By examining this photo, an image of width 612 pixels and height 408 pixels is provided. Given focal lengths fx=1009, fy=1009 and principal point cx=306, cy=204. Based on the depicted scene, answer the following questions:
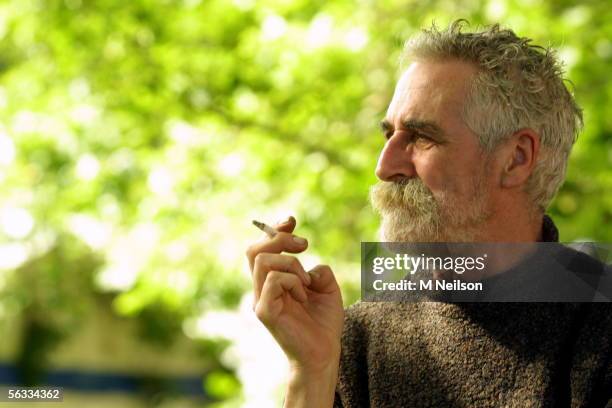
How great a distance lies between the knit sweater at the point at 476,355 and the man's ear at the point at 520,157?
0.08 meters

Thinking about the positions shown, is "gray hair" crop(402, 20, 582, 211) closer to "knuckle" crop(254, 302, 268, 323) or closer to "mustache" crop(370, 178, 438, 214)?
"mustache" crop(370, 178, 438, 214)

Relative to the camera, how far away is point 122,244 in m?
3.73

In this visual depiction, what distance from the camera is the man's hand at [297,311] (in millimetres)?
1055

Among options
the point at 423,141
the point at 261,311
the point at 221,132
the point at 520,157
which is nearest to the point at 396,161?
the point at 423,141

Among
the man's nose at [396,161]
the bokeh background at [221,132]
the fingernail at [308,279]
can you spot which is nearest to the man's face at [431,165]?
the man's nose at [396,161]

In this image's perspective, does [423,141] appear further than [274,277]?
Yes

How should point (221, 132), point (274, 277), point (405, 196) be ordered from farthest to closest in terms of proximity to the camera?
1. point (221, 132)
2. point (405, 196)
3. point (274, 277)

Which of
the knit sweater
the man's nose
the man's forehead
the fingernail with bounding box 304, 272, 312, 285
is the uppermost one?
the man's forehead

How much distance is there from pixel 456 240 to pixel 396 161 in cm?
12

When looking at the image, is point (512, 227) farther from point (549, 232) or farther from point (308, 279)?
point (308, 279)

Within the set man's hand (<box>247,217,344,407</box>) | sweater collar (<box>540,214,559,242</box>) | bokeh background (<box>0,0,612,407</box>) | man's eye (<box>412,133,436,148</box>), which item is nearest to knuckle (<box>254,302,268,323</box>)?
man's hand (<box>247,217,344,407</box>)

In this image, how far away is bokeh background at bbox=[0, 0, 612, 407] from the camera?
3170 mm

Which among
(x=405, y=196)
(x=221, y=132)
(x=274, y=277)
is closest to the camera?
(x=274, y=277)

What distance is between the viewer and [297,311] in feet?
3.55
